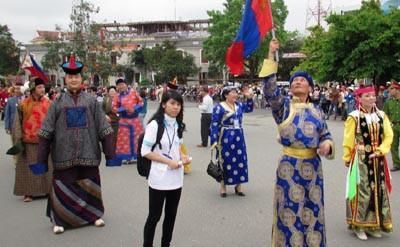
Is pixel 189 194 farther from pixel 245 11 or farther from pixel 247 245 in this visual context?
pixel 245 11

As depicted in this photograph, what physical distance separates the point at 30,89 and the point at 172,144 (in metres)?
3.44

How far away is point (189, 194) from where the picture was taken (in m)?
7.16

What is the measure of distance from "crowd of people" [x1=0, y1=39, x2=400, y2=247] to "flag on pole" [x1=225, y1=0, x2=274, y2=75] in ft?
1.16

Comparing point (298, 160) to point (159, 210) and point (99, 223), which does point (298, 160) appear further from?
point (99, 223)

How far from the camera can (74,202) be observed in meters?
5.46

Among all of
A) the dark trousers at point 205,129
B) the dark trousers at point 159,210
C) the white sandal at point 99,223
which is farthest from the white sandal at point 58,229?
the dark trousers at point 205,129

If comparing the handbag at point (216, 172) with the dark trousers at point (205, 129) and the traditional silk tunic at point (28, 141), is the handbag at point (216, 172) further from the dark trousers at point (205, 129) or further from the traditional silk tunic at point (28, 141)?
the dark trousers at point (205, 129)

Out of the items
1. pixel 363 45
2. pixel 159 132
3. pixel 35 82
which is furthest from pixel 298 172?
pixel 363 45

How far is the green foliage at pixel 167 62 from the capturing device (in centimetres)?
5291

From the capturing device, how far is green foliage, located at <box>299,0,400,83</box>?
19.5 metres

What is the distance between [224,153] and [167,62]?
154ft

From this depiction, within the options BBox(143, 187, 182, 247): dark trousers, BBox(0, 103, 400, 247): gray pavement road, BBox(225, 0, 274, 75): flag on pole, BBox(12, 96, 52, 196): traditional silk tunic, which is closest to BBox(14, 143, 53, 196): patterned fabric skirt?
BBox(12, 96, 52, 196): traditional silk tunic

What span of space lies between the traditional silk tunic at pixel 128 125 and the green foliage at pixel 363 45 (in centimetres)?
1265

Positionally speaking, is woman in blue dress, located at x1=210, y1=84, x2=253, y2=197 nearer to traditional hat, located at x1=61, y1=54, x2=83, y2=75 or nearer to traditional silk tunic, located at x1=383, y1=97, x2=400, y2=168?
A: traditional hat, located at x1=61, y1=54, x2=83, y2=75
